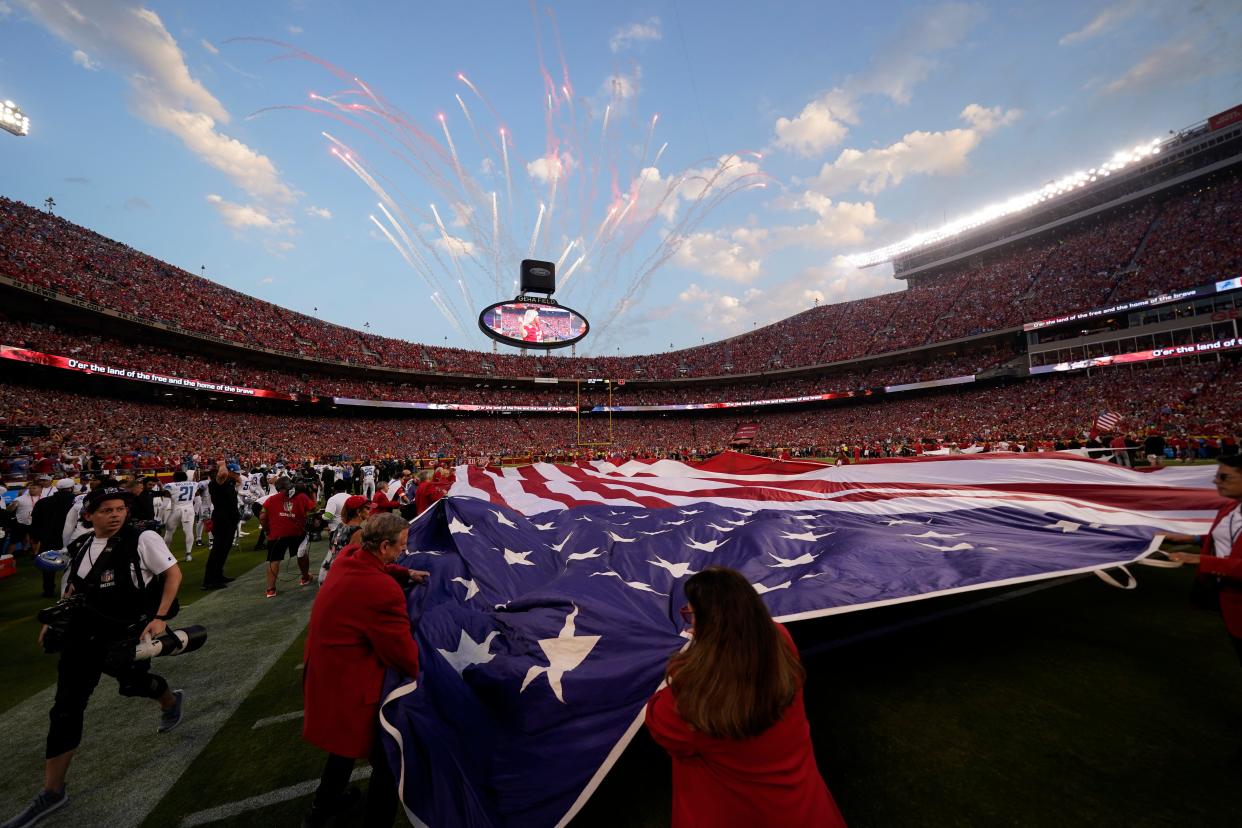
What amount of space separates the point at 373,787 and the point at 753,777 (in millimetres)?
2204

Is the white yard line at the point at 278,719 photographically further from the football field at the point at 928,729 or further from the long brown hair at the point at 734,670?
the long brown hair at the point at 734,670

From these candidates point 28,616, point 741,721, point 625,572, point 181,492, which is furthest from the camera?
point 181,492

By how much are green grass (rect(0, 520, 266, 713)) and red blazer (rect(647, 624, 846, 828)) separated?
632 cm

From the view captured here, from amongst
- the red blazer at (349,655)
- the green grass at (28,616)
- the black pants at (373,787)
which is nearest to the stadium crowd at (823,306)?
the green grass at (28,616)

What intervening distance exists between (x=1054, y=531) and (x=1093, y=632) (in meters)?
1.20

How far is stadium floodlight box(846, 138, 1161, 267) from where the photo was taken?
41.7 meters

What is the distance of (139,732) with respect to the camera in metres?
3.66

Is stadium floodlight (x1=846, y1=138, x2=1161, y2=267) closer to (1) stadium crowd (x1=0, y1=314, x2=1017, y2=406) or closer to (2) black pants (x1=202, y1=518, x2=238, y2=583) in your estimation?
(1) stadium crowd (x1=0, y1=314, x2=1017, y2=406)

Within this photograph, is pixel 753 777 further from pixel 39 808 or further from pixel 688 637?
pixel 39 808

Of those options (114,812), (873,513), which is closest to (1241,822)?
(873,513)

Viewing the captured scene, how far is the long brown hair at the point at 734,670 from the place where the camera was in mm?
1534

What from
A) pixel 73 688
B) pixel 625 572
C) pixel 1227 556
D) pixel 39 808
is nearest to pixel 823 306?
pixel 625 572

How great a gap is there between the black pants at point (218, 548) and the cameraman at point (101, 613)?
5.18 meters

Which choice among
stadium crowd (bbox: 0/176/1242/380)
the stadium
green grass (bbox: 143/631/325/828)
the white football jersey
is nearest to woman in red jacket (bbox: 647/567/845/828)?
the stadium
